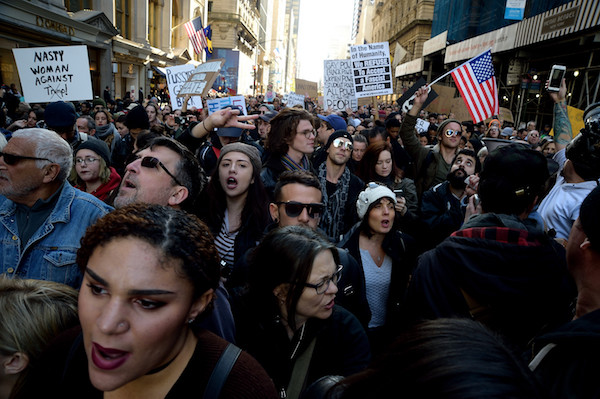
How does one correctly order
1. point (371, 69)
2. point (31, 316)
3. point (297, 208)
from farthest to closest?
1. point (371, 69)
2. point (297, 208)
3. point (31, 316)

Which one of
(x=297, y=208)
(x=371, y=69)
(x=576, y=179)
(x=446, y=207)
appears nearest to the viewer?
(x=297, y=208)

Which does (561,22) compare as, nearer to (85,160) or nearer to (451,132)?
(451,132)

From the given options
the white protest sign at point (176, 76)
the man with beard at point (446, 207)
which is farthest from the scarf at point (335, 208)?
the white protest sign at point (176, 76)

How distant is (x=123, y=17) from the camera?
24.6 meters

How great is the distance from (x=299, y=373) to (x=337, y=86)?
889 centimetres

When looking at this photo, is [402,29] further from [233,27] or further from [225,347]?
[225,347]

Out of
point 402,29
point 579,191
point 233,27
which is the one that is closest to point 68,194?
point 579,191

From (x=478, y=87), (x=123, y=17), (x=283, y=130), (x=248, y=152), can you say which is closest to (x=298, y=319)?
(x=248, y=152)

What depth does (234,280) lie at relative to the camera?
234cm

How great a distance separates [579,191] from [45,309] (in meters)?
3.58

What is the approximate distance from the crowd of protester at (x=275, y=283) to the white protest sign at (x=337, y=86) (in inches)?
257

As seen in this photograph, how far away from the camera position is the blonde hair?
1.50 metres

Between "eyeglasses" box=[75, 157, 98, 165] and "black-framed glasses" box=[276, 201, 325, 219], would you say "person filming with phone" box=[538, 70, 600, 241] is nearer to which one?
"black-framed glasses" box=[276, 201, 325, 219]

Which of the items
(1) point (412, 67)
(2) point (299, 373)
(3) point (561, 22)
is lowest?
(2) point (299, 373)
